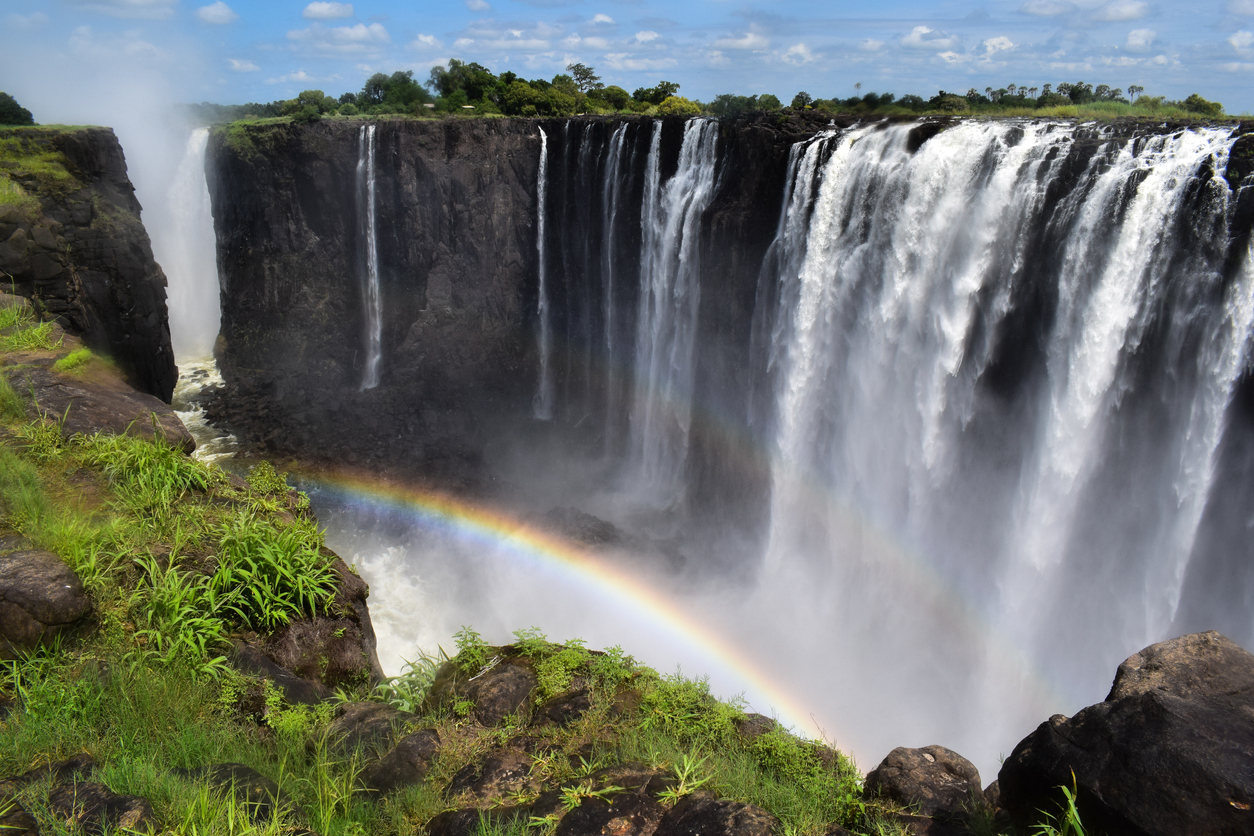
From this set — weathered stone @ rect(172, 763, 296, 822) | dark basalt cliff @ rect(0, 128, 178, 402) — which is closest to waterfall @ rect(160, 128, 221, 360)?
dark basalt cliff @ rect(0, 128, 178, 402)

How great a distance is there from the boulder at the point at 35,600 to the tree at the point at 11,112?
842 inches

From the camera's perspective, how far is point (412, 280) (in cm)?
2341

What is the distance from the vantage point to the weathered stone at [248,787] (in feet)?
12.2

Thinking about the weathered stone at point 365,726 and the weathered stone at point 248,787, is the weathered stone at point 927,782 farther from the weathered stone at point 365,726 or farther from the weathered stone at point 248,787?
the weathered stone at point 248,787

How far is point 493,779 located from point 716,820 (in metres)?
1.55

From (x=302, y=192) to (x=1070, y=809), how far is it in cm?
2558

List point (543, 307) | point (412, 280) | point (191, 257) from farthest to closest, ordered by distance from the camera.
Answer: point (191, 257) < point (412, 280) < point (543, 307)

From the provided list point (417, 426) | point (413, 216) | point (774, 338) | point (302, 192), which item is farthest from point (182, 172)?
point (774, 338)

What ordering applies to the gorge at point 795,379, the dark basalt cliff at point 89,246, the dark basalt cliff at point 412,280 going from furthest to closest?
the dark basalt cliff at point 412,280 → the dark basalt cliff at point 89,246 → the gorge at point 795,379

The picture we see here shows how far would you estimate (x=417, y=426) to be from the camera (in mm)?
22031

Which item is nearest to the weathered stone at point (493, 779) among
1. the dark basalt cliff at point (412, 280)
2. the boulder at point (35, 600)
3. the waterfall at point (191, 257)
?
the boulder at point (35, 600)

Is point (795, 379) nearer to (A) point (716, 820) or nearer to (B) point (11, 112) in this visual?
(A) point (716, 820)

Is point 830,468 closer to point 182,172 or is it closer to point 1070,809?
point 1070,809

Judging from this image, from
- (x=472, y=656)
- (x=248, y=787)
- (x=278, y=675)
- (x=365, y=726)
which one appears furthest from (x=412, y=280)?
(x=248, y=787)
